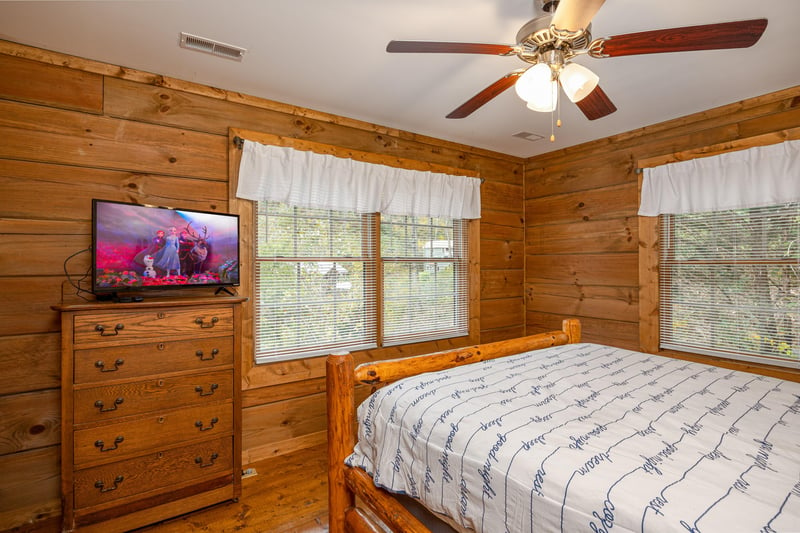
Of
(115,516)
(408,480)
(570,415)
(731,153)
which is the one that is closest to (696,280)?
(731,153)

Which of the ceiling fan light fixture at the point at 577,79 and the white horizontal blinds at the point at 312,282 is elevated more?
the ceiling fan light fixture at the point at 577,79

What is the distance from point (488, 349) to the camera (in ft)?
7.48

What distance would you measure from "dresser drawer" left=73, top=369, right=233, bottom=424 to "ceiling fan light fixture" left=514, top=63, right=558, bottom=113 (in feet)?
7.00

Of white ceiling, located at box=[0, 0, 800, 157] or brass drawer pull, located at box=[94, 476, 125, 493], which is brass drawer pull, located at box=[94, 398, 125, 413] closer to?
brass drawer pull, located at box=[94, 476, 125, 493]

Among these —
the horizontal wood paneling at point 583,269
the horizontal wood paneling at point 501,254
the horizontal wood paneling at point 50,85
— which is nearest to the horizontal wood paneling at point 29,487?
the horizontal wood paneling at point 50,85

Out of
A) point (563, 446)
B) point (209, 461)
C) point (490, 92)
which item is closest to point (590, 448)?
point (563, 446)

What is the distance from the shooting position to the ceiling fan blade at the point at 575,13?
1.22 metres

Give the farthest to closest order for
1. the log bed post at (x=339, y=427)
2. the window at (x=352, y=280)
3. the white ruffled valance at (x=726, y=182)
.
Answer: the window at (x=352, y=280) → the white ruffled valance at (x=726, y=182) → the log bed post at (x=339, y=427)

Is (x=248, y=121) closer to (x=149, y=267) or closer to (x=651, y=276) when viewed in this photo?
(x=149, y=267)

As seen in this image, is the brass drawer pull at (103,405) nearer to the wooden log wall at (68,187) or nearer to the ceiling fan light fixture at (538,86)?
the wooden log wall at (68,187)

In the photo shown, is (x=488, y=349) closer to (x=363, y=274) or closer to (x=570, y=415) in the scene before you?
(x=570, y=415)

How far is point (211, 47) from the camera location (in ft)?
7.11

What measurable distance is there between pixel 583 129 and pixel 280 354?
3171mm

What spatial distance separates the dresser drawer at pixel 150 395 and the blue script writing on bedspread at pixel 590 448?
0.99m
